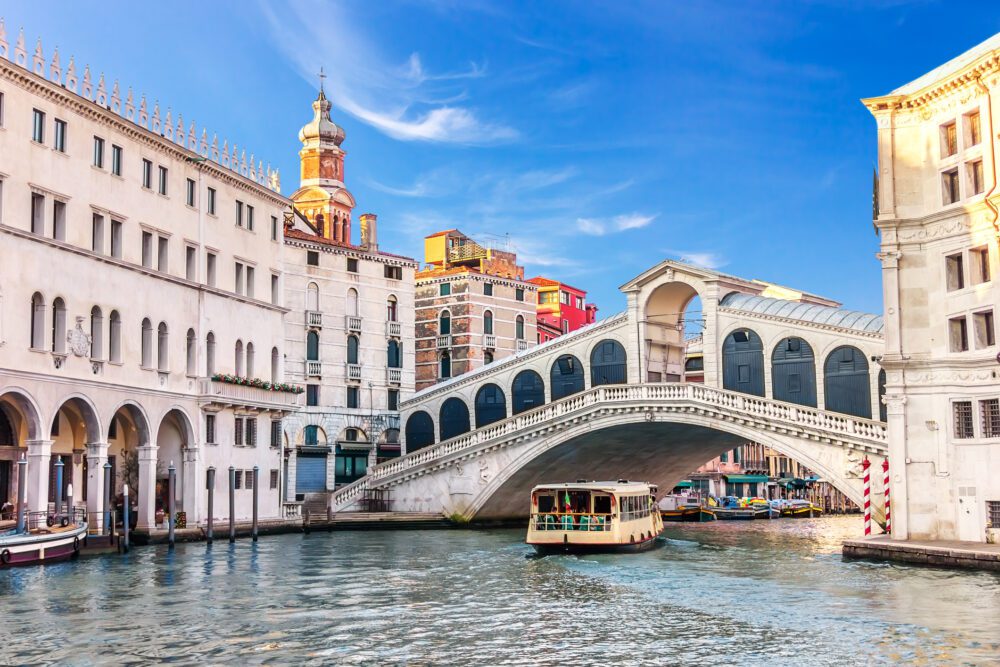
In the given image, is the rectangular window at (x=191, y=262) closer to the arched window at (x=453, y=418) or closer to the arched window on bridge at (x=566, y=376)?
the arched window on bridge at (x=566, y=376)

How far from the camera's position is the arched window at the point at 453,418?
50.4 meters

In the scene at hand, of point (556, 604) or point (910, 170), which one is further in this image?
point (910, 170)

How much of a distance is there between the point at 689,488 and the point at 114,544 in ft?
154

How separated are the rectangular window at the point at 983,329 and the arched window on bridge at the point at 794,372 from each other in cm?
1383

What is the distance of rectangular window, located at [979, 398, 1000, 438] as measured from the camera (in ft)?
85.1

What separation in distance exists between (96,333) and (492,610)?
1612 centimetres

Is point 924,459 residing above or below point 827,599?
above

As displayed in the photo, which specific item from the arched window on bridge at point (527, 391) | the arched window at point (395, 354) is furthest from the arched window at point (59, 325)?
the arched window at point (395, 354)

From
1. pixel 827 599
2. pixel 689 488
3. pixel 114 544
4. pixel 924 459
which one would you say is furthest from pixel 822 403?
pixel 689 488

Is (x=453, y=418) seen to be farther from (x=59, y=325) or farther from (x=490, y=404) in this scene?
(x=59, y=325)

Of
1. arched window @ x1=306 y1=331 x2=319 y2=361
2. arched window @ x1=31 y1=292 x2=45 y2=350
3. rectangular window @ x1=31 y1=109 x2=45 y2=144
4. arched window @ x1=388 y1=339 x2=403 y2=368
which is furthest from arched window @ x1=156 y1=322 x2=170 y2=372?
arched window @ x1=388 y1=339 x2=403 y2=368

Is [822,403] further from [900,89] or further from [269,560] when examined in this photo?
[269,560]

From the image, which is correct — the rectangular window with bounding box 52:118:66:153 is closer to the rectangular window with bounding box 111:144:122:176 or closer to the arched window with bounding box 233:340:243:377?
the rectangular window with bounding box 111:144:122:176

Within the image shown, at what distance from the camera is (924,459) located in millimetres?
26812
